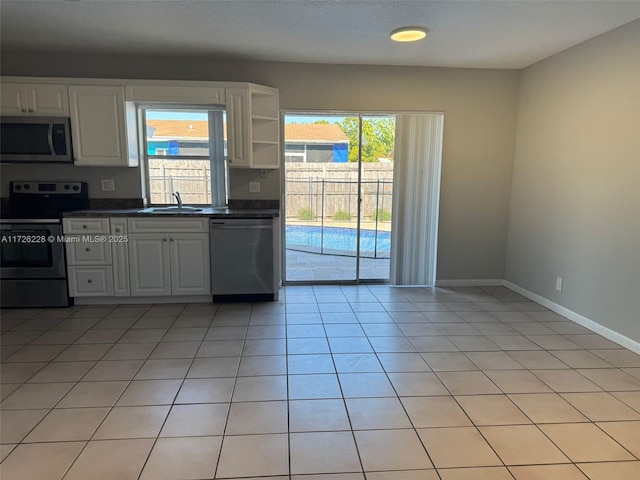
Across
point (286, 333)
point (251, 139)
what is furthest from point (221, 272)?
point (251, 139)

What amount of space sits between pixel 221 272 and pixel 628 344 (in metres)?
3.39

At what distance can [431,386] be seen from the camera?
243 centimetres

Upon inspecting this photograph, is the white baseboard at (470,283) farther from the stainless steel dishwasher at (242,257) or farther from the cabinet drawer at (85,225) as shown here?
the cabinet drawer at (85,225)

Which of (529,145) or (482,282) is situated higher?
(529,145)

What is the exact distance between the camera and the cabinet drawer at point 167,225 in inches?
150

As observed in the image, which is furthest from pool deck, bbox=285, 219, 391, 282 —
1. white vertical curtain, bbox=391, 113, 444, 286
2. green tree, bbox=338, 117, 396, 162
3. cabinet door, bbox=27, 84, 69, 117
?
cabinet door, bbox=27, 84, 69, 117

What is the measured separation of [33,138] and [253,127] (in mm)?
2047

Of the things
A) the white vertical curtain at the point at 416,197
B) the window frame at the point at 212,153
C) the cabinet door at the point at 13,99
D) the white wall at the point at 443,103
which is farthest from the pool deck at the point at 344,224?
the cabinet door at the point at 13,99

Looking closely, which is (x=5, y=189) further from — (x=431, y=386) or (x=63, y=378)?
(x=431, y=386)

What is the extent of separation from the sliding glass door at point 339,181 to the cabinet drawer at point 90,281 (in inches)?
74.7

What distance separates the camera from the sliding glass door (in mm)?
4578

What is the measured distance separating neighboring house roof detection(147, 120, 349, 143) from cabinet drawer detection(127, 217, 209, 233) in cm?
106

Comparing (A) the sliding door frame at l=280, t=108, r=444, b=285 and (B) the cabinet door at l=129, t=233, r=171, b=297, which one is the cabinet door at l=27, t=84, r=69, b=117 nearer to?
(B) the cabinet door at l=129, t=233, r=171, b=297

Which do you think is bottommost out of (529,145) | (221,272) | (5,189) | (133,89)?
(221,272)
